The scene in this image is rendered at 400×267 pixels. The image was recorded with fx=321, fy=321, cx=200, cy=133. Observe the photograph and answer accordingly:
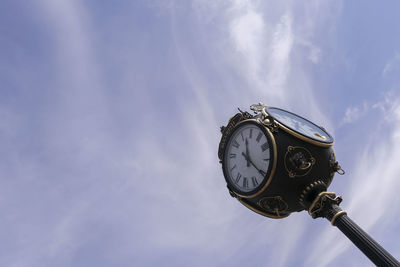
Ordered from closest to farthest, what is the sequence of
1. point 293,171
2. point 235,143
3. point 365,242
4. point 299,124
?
point 365,242 → point 293,171 → point 235,143 → point 299,124

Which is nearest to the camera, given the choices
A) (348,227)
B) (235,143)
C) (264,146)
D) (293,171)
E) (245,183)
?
(348,227)

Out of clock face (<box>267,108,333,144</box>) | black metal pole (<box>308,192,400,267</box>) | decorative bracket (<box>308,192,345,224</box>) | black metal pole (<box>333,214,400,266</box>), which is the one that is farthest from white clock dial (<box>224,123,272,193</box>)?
black metal pole (<box>333,214,400,266</box>)

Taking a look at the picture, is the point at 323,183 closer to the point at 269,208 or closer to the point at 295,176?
the point at 295,176

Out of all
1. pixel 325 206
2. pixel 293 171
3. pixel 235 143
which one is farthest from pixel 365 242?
pixel 235 143

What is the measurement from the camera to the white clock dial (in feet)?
34.0

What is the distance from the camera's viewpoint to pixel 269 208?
10.6 metres

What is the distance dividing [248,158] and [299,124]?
2.74m

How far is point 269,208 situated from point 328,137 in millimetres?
3589

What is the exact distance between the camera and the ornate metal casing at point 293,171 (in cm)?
984

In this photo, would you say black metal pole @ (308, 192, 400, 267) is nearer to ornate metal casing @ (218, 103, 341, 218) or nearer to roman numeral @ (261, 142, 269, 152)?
ornate metal casing @ (218, 103, 341, 218)

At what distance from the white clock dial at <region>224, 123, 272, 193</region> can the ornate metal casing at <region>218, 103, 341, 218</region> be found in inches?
12.5

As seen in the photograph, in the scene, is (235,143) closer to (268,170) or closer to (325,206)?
(268,170)

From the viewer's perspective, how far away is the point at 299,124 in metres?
12.3

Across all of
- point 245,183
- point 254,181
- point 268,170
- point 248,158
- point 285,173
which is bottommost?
point 285,173
